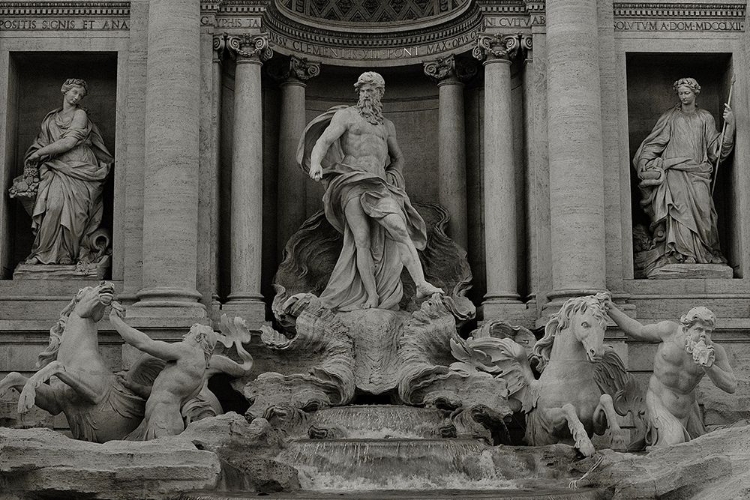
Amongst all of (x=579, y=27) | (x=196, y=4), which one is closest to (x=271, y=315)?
(x=196, y=4)

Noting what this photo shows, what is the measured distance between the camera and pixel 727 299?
20.0 meters

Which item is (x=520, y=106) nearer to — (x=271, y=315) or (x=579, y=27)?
(x=579, y=27)

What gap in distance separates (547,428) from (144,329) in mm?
5921

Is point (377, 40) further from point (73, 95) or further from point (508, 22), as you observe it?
point (73, 95)

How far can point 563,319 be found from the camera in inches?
653

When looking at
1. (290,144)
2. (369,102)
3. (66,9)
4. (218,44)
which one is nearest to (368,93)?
(369,102)

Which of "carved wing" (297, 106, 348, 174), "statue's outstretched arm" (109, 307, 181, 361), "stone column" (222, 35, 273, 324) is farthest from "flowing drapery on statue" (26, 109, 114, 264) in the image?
"statue's outstretched arm" (109, 307, 181, 361)

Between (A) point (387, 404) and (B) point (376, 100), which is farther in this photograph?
(B) point (376, 100)

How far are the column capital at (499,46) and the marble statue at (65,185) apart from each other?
6045 millimetres

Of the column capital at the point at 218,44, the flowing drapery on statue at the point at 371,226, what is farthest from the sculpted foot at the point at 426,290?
the column capital at the point at 218,44

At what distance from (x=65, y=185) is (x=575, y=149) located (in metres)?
7.62

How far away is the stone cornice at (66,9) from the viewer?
20.6m

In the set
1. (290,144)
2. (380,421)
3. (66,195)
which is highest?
(290,144)

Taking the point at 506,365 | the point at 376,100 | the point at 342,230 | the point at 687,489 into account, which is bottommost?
the point at 687,489
